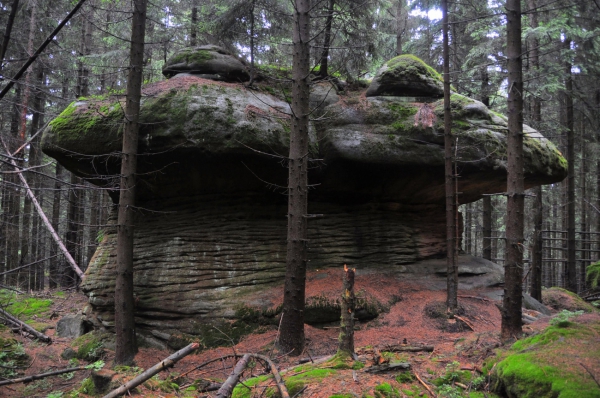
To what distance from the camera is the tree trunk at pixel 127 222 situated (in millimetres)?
7613

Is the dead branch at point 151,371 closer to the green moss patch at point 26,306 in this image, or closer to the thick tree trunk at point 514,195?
the thick tree trunk at point 514,195

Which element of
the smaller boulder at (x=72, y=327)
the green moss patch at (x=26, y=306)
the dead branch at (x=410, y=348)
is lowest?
the green moss patch at (x=26, y=306)

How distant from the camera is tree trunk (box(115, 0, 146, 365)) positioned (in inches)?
300

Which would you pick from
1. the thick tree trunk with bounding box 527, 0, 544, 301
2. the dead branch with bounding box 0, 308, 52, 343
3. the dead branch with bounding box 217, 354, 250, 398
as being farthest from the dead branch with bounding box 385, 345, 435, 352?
the dead branch with bounding box 0, 308, 52, 343

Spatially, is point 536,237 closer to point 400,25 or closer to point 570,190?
point 570,190

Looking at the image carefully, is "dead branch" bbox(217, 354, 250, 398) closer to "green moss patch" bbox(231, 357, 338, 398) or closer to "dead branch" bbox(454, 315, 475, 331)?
"green moss patch" bbox(231, 357, 338, 398)

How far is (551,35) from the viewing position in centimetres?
1354

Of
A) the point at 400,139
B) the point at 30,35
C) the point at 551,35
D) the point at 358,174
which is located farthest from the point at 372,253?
the point at 30,35

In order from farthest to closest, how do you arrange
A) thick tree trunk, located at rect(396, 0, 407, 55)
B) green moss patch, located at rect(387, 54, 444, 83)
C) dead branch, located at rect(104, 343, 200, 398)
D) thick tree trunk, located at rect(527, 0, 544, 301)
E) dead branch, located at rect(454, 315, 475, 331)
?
thick tree trunk, located at rect(396, 0, 407, 55), thick tree trunk, located at rect(527, 0, 544, 301), green moss patch, located at rect(387, 54, 444, 83), dead branch, located at rect(454, 315, 475, 331), dead branch, located at rect(104, 343, 200, 398)

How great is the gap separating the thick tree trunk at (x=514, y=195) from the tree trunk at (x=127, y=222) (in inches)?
275

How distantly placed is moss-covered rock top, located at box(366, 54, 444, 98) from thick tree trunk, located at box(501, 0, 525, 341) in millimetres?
4778

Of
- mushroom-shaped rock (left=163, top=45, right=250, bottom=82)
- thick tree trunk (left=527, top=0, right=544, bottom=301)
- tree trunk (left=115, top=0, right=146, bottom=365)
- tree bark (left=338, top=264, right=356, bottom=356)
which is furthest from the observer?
thick tree trunk (left=527, top=0, right=544, bottom=301)

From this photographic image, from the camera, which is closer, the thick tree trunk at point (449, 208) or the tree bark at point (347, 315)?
the tree bark at point (347, 315)

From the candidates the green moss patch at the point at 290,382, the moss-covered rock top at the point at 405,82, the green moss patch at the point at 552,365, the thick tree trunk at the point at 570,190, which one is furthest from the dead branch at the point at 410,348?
the thick tree trunk at the point at 570,190
